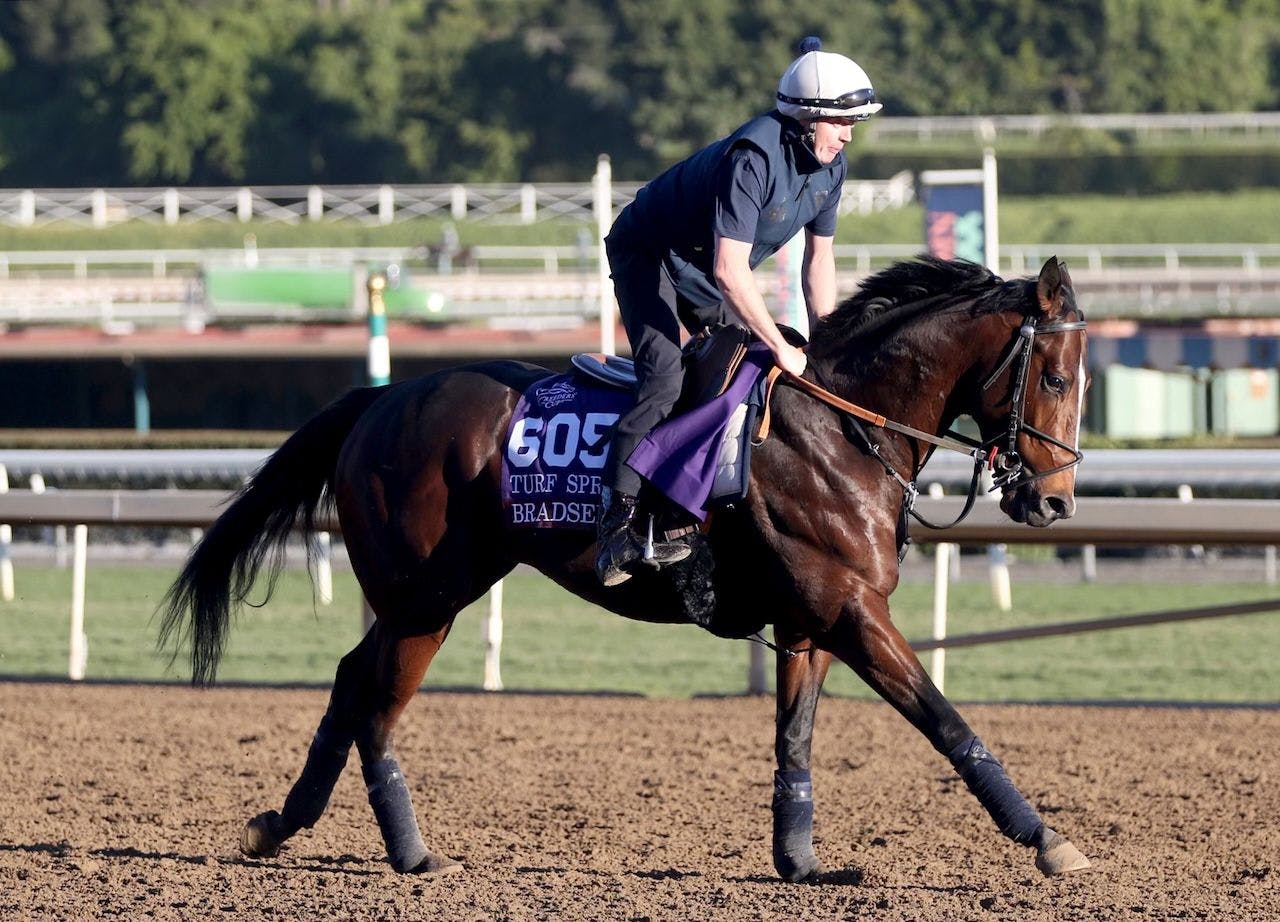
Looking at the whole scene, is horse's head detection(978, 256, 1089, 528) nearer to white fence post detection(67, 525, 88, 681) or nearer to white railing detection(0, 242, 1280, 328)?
white fence post detection(67, 525, 88, 681)

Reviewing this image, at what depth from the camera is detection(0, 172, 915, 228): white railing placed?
36688 mm

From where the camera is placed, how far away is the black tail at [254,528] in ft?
18.7

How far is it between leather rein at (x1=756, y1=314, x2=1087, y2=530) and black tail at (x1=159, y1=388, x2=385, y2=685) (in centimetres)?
148

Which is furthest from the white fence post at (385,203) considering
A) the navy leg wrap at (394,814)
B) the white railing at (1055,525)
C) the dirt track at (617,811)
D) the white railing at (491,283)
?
the navy leg wrap at (394,814)

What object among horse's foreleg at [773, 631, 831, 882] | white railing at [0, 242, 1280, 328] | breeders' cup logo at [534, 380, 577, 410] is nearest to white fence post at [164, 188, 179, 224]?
white railing at [0, 242, 1280, 328]

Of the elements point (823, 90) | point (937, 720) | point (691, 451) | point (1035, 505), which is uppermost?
point (823, 90)

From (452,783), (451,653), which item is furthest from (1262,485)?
(452,783)

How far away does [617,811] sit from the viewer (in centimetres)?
618

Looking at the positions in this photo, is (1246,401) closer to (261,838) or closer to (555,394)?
(555,394)

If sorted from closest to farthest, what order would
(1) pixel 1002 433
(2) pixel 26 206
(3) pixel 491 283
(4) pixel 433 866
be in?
1. (1) pixel 1002 433
2. (4) pixel 433 866
3. (3) pixel 491 283
4. (2) pixel 26 206

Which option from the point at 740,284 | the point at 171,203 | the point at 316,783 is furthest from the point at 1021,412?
the point at 171,203

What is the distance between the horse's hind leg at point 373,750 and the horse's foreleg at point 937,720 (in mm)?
1280

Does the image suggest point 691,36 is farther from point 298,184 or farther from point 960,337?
point 960,337

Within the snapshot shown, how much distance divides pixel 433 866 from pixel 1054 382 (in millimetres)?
2150
